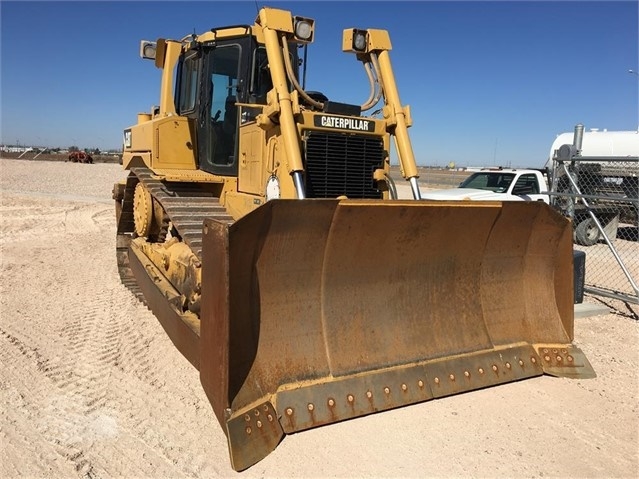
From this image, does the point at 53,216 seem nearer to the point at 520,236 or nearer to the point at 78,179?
the point at 520,236

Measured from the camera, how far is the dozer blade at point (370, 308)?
333 centimetres

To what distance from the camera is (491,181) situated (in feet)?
43.4

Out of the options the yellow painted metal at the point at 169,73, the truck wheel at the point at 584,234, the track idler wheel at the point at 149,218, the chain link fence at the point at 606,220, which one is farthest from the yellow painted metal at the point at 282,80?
the truck wheel at the point at 584,234

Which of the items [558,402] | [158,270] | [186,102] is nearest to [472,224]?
[558,402]

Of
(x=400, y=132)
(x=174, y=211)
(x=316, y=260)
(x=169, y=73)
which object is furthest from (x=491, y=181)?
(x=316, y=260)

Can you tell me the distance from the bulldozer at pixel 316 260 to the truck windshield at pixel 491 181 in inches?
318

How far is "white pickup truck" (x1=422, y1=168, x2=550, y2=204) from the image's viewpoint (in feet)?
40.3

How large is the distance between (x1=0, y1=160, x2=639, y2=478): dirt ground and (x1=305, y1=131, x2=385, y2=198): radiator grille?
2002mm

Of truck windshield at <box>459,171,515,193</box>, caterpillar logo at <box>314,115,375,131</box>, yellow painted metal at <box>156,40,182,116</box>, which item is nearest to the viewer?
caterpillar logo at <box>314,115,375,131</box>

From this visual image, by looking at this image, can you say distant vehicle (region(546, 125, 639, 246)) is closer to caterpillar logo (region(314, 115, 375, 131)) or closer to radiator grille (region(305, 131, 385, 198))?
radiator grille (region(305, 131, 385, 198))

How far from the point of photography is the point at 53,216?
13.5m

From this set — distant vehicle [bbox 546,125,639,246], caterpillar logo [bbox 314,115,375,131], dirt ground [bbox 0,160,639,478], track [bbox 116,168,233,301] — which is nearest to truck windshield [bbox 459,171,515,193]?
distant vehicle [bbox 546,125,639,246]

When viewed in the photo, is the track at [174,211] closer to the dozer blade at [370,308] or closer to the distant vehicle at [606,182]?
the dozer blade at [370,308]

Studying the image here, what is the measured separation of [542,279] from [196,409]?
3179mm
